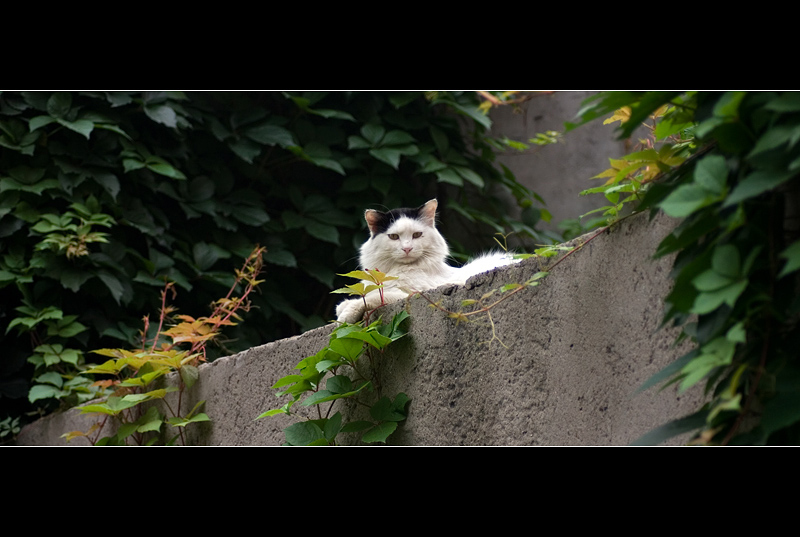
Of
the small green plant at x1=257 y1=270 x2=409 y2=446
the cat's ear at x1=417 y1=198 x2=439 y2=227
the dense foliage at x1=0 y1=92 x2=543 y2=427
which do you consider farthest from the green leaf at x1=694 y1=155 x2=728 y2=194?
the dense foliage at x1=0 y1=92 x2=543 y2=427

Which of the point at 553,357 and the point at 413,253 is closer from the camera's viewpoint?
the point at 553,357

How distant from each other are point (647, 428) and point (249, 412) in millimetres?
1558

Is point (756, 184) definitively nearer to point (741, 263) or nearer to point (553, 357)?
point (741, 263)

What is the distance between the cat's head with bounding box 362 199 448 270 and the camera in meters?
2.55

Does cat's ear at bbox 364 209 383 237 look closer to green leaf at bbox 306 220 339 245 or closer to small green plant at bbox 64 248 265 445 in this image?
small green plant at bbox 64 248 265 445

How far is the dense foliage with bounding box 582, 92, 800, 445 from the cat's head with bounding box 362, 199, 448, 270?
58.2 inches

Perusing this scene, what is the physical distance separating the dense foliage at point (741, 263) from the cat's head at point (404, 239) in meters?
1.48

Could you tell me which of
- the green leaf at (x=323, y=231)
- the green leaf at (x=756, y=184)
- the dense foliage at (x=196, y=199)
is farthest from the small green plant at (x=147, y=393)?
the green leaf at (x=756, y=184)

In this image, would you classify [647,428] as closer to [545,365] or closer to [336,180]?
[545,365]

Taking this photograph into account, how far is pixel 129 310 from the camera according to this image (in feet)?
12.3

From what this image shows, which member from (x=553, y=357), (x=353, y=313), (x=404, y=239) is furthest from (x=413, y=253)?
(x=553, y=357)

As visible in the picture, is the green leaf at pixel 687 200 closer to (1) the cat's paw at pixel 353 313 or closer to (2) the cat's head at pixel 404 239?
(1) the cat's paw at pixel 353 313

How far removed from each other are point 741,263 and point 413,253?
62.3 inches

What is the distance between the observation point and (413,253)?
2531mm
